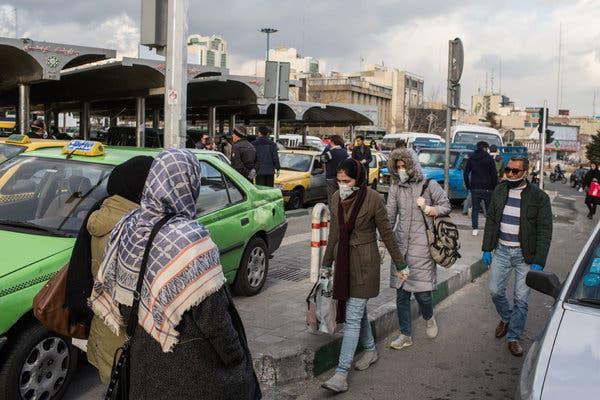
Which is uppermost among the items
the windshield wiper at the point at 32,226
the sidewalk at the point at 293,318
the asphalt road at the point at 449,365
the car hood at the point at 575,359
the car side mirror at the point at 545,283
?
the windshield wiper at the point at 32,226

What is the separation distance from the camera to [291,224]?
1245 centimetres

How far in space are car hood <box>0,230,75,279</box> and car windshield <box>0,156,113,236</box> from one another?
0.42 ft

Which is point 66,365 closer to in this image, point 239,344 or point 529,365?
point 239,344

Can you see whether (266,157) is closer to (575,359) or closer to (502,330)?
(502,330)

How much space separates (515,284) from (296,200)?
384 inches

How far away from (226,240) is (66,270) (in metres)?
3.07

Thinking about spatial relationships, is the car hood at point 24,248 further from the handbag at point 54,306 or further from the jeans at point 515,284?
the jeans at point 515,284

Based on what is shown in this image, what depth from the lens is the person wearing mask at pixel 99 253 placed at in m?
2.61

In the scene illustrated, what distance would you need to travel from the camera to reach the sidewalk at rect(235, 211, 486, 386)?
468cm

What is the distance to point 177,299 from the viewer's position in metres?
2.22

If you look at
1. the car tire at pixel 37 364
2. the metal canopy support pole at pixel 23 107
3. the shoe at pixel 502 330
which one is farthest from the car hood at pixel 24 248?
the metal canopy support pole at pixel 23 107

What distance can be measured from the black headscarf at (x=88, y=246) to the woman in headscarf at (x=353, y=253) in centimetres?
212

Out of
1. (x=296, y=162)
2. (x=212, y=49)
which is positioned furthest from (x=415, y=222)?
(x=212, y=49)

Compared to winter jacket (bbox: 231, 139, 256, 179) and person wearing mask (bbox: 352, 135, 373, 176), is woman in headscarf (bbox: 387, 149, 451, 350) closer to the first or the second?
winter jacket (bbox: 231, 139, 256, 179)
